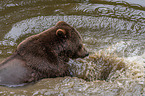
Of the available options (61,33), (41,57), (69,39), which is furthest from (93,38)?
(41,57)

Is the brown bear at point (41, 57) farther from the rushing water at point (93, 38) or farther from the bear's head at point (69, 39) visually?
the rushing water at point (93, 38)

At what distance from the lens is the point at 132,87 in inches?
128

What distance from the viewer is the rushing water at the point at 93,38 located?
3.22 meters

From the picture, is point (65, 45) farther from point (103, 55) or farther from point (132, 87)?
point (132, 87)

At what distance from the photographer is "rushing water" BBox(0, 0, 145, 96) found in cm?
322

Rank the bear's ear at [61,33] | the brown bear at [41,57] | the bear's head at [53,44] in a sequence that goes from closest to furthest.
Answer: the brown bear at [41,57]
the bear's head at [53,44]
the bear's ear at [61,33]

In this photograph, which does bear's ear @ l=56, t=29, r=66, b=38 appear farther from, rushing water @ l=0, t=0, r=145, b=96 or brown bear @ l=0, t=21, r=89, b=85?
rushing water @ l=0, t=0, r=145, b=96

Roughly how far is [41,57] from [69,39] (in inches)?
27.6

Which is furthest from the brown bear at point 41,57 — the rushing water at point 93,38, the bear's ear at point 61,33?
the rushing water at point 93,38

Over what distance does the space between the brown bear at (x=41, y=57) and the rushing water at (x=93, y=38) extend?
0.48ft

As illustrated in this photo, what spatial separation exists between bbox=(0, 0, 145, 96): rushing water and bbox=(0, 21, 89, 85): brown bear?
0.15 m

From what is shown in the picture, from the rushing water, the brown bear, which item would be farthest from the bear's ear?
the rushing water

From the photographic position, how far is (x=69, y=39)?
365 cm

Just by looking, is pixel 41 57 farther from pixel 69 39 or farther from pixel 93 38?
pixel 93 38
